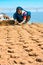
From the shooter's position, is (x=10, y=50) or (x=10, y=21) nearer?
(x=10, y=50)

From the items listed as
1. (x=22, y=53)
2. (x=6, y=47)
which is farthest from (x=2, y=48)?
(x=22, y=53)

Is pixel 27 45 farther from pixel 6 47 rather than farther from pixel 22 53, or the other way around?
pixel 22 53

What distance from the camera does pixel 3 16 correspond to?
10656 mm

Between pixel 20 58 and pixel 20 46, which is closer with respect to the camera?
pixel 20 58

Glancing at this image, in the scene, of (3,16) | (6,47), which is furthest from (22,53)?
(3,16)

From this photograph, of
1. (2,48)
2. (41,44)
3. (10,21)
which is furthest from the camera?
(10,21)

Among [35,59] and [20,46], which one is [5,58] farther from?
[20,46]

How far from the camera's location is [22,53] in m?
4.38

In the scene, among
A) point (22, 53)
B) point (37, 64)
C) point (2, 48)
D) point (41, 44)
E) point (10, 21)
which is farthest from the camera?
point (10, 21)

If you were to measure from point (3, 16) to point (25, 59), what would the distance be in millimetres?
6796

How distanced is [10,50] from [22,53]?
29 centimetres

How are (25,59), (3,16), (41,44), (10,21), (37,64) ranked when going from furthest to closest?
(3,16)
(10,21)
(41,44)
(25,59)
(37,64)

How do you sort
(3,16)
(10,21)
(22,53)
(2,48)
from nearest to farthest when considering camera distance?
1. (22,53)
2. (2,48)
3. (10,21)
4. (3,16)

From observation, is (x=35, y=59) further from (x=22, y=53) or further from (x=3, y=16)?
(x=3, y=16)
